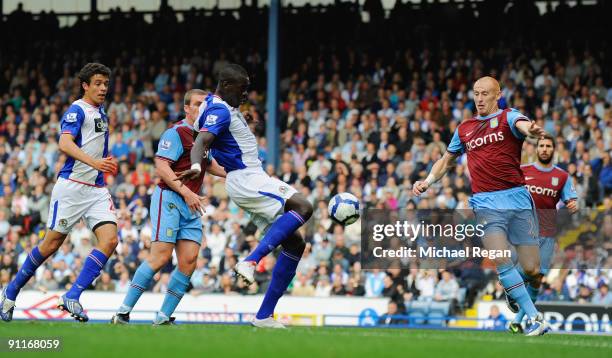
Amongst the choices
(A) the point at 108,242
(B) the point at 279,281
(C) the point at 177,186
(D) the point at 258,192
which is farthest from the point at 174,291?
(D) the point at 258,192

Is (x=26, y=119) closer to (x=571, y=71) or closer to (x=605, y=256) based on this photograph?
(x=571, y=71)

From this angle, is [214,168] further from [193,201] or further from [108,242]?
[108,242]

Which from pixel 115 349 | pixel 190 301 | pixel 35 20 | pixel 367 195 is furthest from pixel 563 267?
pixel 35 20

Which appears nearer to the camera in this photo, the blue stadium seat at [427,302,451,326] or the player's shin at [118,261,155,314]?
the player's shin at [118,261,155,314]

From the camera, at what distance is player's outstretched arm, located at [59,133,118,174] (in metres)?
9.46

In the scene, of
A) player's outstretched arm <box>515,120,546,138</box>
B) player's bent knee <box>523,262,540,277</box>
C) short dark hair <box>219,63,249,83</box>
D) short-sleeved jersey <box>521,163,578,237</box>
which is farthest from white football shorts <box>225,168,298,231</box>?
short-sleeved jersey <box>521,163,578,237</box>

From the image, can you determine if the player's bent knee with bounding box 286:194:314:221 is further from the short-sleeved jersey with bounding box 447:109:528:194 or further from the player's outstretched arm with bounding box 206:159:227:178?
the short-sleeved jersey with bounding box 447:109:528:194

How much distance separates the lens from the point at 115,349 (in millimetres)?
6309

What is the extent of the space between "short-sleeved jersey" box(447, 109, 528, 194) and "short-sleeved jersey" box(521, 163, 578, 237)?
1829mm

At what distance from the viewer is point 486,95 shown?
9.41m

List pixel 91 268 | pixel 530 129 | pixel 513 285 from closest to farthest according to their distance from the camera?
1. pixel 530 129
2. pixel 513 285
3. pixel 91 268

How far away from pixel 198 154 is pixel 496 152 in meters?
2.59

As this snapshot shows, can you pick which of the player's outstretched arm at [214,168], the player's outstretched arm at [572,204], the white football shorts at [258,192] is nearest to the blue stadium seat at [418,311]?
the player's outstretched arm at [572,204]

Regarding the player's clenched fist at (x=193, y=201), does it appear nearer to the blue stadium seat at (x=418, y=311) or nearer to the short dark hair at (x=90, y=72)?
the short dark hair at (x=90, y=72)
